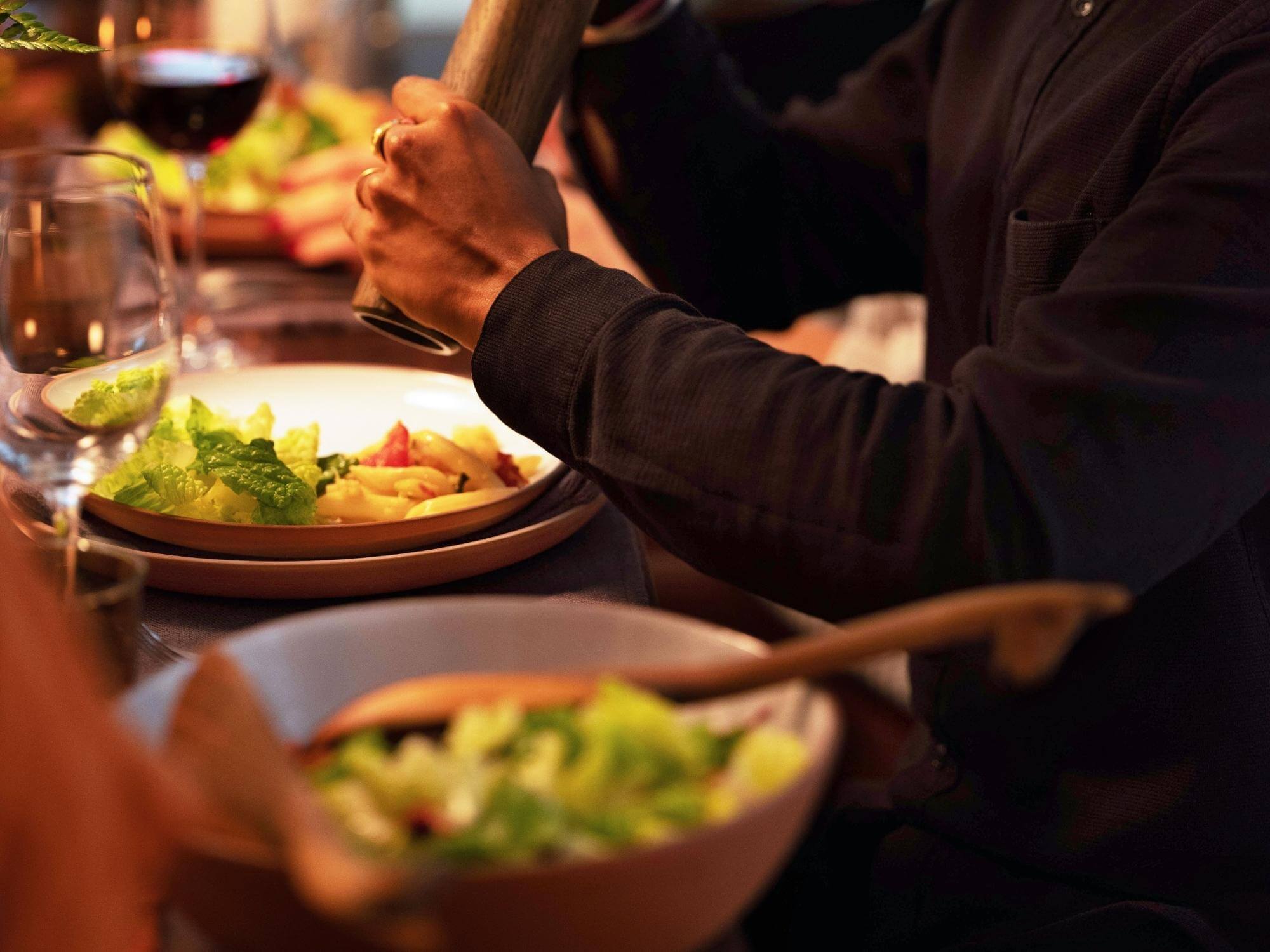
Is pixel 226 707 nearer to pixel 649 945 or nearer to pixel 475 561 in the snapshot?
pixel 649 945

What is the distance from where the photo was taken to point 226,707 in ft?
1.31

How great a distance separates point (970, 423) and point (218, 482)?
470 millimetres

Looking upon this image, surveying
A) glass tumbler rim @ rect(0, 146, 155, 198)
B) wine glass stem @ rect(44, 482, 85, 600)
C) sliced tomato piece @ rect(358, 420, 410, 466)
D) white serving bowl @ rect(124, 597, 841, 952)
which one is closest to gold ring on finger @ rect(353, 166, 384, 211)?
sliced tomato piece @ rect(358, 420, 410, 466)

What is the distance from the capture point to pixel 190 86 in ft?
4.53

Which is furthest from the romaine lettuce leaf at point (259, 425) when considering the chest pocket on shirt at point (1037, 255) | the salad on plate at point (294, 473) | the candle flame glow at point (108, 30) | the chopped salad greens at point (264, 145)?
the chopped salad greens at point (264, 145)

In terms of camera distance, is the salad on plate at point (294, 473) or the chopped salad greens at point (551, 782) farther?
the salad on plate at point (294, 473)

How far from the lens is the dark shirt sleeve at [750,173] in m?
1.37

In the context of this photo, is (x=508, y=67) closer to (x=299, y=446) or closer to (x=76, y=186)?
(x=299, y=446)

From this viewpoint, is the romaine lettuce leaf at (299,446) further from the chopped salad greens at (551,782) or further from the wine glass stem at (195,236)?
the wine glass stem at (195,236)

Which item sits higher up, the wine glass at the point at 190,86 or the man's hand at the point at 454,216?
the man's hand at the point at 454,216

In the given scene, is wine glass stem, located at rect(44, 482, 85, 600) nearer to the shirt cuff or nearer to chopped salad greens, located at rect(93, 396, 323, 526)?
chopped salad greens, located at rect(93, 396, 323, 526)

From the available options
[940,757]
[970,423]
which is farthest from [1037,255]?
[940,757]

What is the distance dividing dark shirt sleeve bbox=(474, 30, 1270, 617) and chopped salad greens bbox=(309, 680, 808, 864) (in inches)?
13.1

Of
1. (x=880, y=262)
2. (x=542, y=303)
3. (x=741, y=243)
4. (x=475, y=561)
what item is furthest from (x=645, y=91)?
(x=475, y=561)
